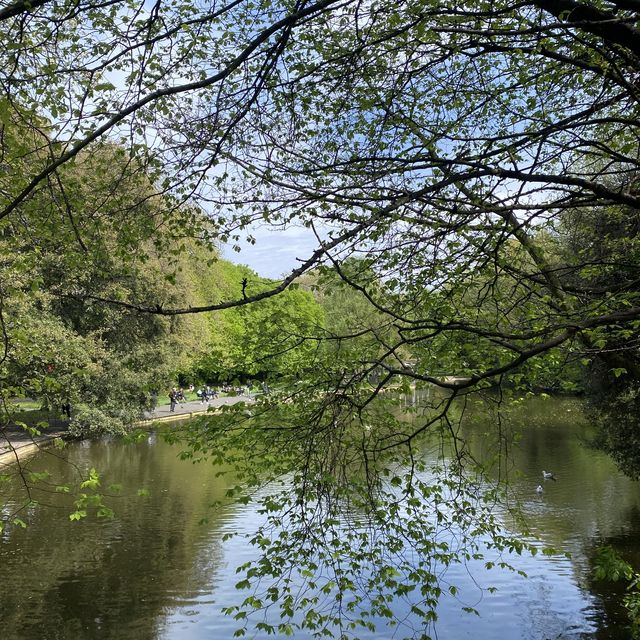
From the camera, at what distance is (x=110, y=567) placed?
12250 millimetres

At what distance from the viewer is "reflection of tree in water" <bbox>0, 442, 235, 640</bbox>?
998 centimetres

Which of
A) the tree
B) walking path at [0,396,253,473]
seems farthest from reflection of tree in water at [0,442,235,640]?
the tree

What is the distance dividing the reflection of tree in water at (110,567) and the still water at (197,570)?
0.03 m

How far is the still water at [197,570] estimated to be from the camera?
384 inches

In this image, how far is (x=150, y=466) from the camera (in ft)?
71.7

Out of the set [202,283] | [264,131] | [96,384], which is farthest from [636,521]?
[202,283]

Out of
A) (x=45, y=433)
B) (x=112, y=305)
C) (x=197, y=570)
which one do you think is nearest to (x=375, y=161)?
(x=197, y=570)

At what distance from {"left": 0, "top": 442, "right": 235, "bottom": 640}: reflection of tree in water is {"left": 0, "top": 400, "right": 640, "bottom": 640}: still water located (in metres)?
0.03

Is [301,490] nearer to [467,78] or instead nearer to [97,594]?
[467,78]

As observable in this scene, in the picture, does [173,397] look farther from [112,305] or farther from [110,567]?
[110,567]

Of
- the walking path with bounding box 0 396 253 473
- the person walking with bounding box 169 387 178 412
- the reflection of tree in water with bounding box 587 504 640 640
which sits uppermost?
the person walking with bounding box 169 387 178 412

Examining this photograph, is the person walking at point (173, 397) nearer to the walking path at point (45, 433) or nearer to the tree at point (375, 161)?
the walking path at point (45, 433)

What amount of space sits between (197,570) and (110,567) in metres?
1.62

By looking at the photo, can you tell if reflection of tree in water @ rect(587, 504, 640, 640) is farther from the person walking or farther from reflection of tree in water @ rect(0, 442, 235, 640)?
the person walking
